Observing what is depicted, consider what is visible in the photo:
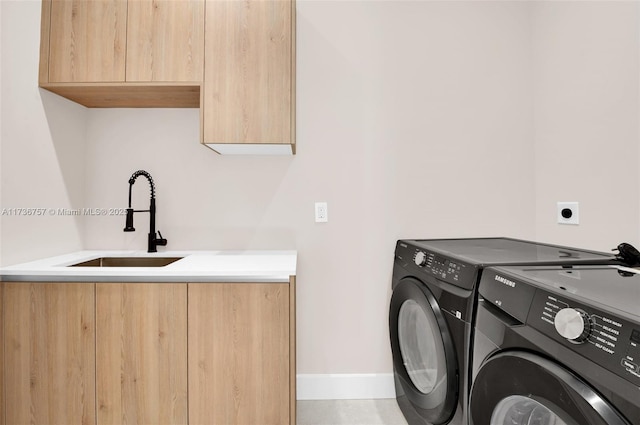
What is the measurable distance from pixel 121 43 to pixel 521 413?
2.16m

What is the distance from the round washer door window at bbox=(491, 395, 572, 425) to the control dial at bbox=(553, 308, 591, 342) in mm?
174

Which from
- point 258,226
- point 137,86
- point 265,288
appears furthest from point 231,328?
point 137,86

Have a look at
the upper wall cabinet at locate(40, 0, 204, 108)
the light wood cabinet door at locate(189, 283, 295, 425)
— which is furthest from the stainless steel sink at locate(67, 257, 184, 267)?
the upper wall cabinet at locate(40, 0, 204, 108)

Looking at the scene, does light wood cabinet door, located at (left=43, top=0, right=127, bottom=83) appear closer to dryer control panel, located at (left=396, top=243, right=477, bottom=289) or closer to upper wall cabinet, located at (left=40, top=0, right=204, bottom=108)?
upper wall cabinet, located at (left=40, top=0, right=204, bottom=108)

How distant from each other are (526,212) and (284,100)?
1.62 m

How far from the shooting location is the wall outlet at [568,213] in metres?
1.84

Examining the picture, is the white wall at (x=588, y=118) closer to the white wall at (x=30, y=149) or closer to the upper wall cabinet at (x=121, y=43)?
the upper wall cabinet at (x=121, y=43)

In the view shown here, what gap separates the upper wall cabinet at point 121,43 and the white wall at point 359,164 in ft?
1.27

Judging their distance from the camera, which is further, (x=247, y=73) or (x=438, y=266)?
(x=247, y=73)

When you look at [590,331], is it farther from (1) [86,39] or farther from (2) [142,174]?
(1) [86,39]

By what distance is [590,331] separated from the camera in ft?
2.31

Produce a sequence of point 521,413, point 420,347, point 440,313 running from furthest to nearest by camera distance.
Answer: point 420,347 < point 440,313 < point 521,413

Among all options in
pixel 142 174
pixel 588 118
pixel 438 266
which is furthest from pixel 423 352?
pixel 142 174

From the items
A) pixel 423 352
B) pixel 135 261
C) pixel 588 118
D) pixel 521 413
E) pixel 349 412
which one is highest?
pixel 588 118
